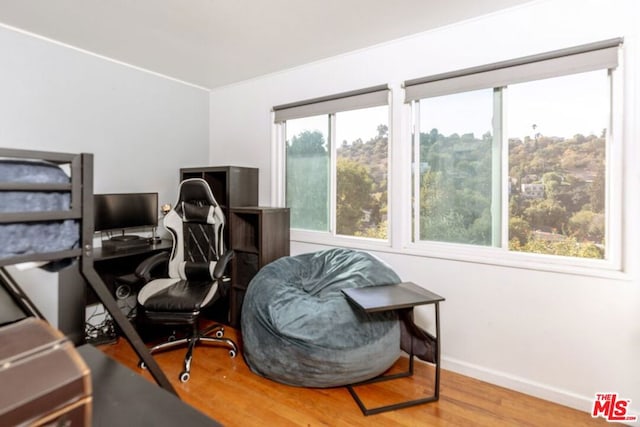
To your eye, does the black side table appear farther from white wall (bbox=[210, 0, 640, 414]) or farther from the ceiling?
the ceiling

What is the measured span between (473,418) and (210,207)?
90.1 inches

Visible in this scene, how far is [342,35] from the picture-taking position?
8.13 ft

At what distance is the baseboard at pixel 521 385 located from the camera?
1933 millimetres

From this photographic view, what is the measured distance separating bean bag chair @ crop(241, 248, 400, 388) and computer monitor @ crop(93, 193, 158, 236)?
138cm

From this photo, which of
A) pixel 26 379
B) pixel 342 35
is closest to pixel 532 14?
pixel 342 35

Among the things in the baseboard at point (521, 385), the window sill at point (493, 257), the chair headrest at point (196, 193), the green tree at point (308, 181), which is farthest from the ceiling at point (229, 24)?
the baseboard at point (521, 385)

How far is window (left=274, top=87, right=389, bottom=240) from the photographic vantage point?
2758 mm

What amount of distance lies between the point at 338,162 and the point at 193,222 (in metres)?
1.38

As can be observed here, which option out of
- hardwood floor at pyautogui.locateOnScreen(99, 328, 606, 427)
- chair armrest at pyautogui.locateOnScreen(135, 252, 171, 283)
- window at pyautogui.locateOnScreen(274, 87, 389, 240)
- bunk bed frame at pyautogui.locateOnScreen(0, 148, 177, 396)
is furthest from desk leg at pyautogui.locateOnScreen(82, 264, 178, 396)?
window at pyautogui.locateOnScreen(274, 87, 389, 240)

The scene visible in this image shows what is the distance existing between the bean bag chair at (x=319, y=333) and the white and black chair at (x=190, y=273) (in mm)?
343

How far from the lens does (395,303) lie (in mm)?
1847

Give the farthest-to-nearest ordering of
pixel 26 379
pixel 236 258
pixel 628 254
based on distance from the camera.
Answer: pixel 236 258 → pixel 628 254 → pixel 26 379

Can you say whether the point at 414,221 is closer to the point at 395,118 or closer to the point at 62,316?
the point at 395,118

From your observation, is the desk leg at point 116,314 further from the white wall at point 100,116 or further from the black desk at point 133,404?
the white wall at point 100,116
